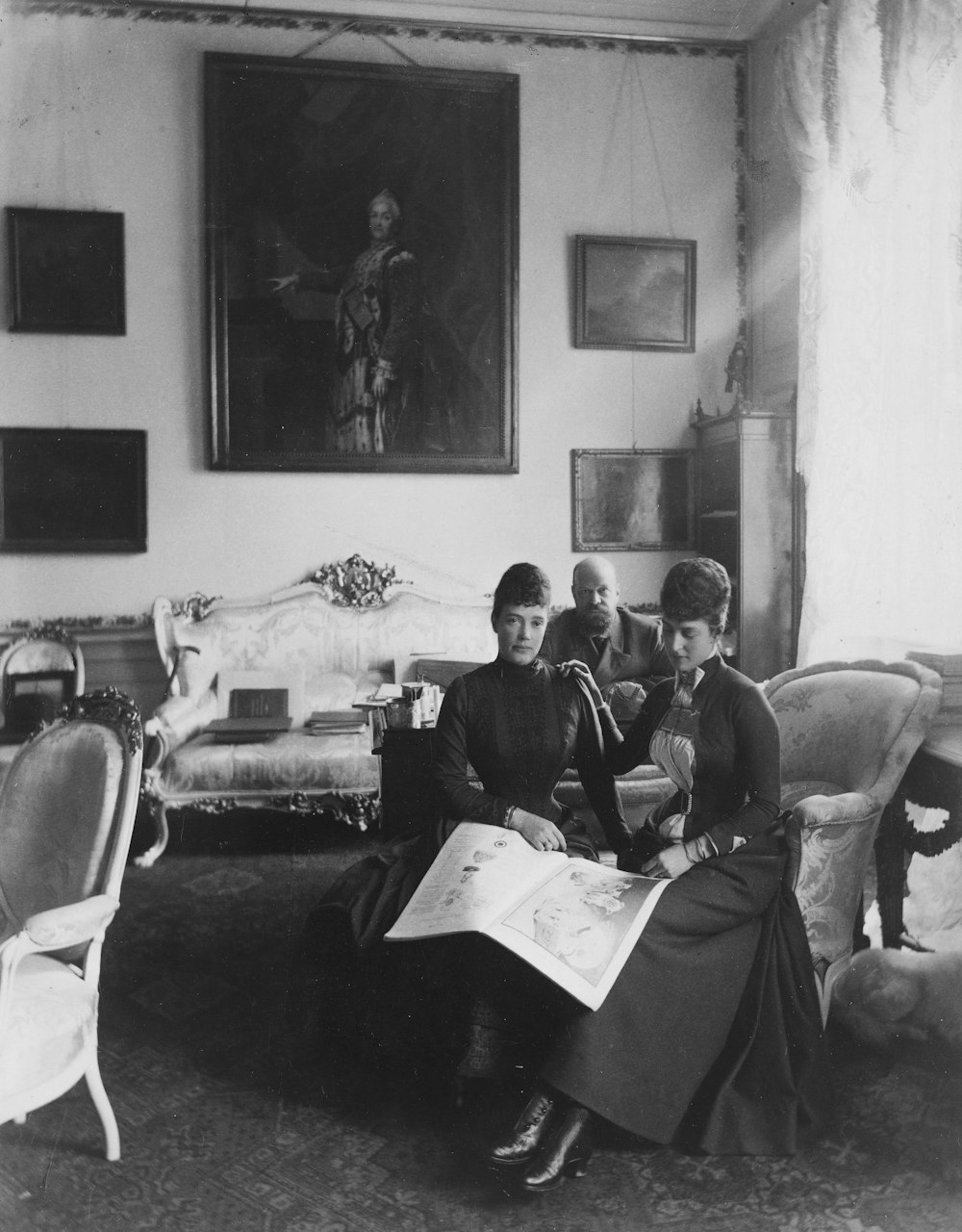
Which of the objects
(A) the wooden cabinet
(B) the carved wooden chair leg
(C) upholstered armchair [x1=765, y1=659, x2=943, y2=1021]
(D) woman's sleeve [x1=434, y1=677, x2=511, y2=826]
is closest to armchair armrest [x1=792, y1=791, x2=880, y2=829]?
(C) upholstered armchair [x1=765, y1=659, x2=943, y2=1021]

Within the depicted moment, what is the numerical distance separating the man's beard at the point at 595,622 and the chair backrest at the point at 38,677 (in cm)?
246

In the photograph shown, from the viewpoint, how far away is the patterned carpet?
1.79m

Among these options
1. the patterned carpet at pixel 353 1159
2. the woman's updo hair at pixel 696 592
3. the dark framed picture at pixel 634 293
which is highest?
the dark framed picture at pixel 634 293

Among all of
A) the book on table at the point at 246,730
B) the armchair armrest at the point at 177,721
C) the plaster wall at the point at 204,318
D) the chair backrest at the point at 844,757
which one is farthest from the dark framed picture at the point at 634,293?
the chair backrest at the point at 844,757

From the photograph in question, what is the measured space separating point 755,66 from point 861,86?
5.83ft

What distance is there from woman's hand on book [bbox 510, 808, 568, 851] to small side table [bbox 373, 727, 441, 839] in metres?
0.66

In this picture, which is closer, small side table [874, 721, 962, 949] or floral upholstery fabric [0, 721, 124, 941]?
floral upholstery fabric [0, 721, 124, 941]

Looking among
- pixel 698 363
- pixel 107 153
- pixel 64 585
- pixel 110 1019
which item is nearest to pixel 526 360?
pixel 698 363

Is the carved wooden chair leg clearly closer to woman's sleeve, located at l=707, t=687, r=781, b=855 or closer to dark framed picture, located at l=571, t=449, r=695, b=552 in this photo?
dark framed picture, located at l=571, t=449, r=695, b=552

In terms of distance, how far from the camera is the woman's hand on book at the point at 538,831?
2150 millimetres

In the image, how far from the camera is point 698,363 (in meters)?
5.29

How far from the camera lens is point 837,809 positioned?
2.29 metres

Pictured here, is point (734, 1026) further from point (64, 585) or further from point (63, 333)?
point (63, 333)

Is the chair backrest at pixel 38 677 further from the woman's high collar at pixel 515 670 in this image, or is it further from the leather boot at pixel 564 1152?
the leather boot at pixel 564 1152
